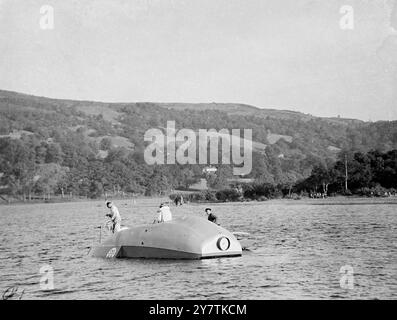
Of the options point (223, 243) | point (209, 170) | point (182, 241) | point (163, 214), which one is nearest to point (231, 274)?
point (223, 243)

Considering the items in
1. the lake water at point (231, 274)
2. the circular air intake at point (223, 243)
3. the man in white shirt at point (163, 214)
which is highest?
the man in white shirt at point (163, 214)

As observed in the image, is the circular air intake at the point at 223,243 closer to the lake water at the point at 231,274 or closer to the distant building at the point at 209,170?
the lake water at the point at 231,274

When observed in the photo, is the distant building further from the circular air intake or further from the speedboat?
the circular air intake

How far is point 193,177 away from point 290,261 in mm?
167695

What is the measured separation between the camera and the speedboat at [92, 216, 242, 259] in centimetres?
2827

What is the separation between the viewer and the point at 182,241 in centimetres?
2859

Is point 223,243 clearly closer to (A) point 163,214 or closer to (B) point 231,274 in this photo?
(A) point 163,214

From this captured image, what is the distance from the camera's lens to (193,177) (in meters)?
197

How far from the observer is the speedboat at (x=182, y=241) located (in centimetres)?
Result: 2827

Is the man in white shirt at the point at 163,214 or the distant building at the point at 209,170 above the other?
the distant building at the point at 209,170

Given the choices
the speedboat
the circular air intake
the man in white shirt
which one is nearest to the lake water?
the speedboat

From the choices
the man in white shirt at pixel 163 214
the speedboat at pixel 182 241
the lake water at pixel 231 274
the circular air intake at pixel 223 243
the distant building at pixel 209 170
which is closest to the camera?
the lake water at pixel 231 274

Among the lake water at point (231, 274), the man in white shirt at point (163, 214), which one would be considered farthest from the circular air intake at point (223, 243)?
the man in white shirt at point (163, 214)
